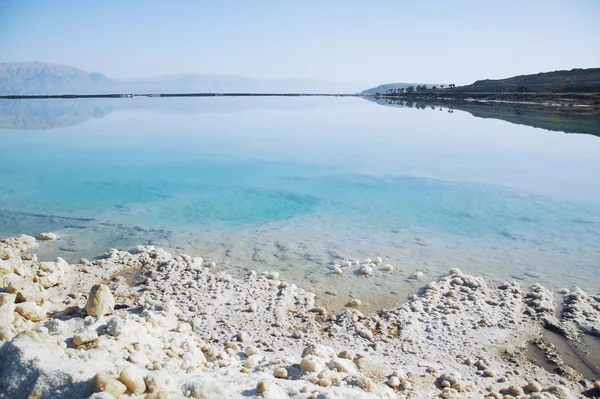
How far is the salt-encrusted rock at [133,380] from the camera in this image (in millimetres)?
4008

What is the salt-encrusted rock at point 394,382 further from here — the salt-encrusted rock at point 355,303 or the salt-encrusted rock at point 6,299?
the salt-encrusted rock at point 6,299

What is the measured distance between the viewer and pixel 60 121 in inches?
1839

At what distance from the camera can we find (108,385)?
12.7 feet

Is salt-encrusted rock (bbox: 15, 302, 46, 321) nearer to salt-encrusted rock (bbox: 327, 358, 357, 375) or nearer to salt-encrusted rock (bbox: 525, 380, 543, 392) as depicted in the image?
salt-encrusted rock (bbox: 327, 358, 357, 375)

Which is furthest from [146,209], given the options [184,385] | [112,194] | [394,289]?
[184,385]

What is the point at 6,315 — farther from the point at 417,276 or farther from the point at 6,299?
the point at 417,276

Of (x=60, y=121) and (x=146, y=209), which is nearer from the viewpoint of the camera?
(x=146, y=209)

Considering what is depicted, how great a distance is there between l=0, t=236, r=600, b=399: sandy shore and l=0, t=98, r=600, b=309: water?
35.9 inches

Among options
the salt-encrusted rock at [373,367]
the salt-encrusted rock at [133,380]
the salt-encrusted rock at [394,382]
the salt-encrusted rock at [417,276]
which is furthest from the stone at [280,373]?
the salt-encrusted rock at [417,276]

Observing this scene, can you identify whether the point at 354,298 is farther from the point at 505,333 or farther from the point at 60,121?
the point at 60,121

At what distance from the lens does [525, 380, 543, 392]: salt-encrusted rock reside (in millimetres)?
5445

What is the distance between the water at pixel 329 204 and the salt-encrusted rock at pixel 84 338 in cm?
435

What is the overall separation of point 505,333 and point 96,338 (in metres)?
6.30

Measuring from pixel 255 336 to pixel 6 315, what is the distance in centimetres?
346
